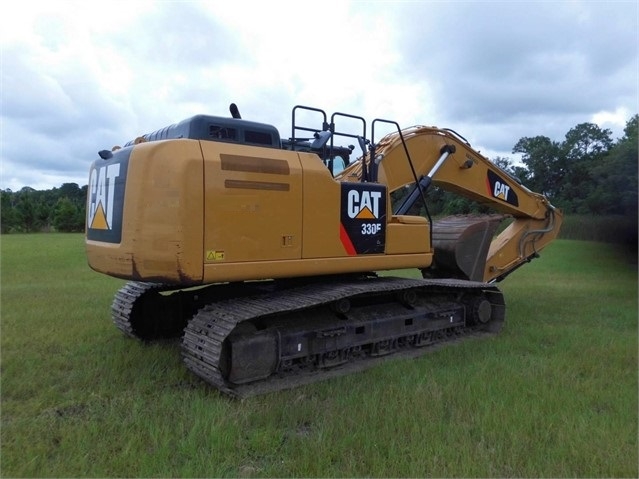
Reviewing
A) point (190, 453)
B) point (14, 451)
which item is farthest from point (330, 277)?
point (14, 451)

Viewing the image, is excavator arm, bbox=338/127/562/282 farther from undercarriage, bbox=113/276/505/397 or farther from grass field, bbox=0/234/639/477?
grass field, bbox=0/234/639/477

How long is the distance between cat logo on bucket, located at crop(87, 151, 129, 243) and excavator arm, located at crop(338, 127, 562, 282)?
2.52 metres

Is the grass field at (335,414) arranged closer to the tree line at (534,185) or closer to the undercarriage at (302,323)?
the undercarriage at (302,323)

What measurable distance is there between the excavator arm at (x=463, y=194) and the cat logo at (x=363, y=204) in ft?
1.49

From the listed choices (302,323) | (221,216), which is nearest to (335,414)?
(302,323)

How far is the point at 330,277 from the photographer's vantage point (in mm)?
5988

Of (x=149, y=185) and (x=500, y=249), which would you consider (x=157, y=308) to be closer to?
(x=149, y=185)

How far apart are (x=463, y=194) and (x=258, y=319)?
14.1 ft

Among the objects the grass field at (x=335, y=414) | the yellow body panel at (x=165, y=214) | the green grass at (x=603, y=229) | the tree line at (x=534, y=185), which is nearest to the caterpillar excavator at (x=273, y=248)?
the yellow body panel at (x=165, y=214)

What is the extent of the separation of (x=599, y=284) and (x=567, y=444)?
10.2 m

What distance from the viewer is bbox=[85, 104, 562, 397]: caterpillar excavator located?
4.46 metres

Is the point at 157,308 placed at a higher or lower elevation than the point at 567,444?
higher

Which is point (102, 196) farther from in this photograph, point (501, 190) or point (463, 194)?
point (501, 190)

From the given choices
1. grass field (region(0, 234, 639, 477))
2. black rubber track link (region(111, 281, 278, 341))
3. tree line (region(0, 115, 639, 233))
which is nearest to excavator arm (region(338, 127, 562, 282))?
grass field (region(0, 234, 639, 477))
